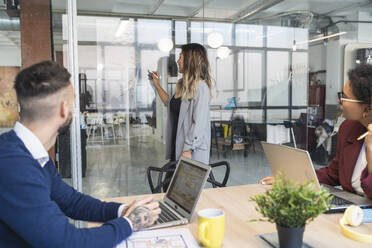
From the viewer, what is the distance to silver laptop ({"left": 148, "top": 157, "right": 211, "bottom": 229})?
138 centimetres

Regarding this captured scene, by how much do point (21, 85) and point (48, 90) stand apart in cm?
9

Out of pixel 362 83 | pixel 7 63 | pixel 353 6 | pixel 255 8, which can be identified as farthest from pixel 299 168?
pixel 353 6

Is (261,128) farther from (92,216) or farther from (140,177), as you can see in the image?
(92,216)

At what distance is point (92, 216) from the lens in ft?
4.75

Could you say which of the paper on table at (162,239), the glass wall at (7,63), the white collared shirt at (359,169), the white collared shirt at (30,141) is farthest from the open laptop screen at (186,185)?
the glass wall at (7,63)

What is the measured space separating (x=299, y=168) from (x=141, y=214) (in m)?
0.70

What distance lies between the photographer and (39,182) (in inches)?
38.8

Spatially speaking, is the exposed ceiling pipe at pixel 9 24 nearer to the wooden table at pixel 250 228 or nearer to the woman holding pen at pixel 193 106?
the woman holding pen at pixel 193 106

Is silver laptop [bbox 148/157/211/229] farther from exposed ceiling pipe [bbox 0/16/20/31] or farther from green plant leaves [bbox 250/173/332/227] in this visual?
exposed ceiling pipe [bbox 0/16/20/31]

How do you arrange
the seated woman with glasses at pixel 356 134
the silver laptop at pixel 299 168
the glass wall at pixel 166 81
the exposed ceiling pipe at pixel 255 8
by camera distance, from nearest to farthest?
the silver laptop at pixel 299 168, the seated woman with glasses at pixel 356 134, the glass wall at pixel 166 81, the exposed ceiling pipe at pixel 255 8

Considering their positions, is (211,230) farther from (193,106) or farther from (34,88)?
(193,106)

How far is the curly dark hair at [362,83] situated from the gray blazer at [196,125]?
1.18m

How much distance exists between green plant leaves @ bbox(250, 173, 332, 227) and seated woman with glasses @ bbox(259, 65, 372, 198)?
852mm

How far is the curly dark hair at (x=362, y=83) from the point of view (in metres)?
1.81
